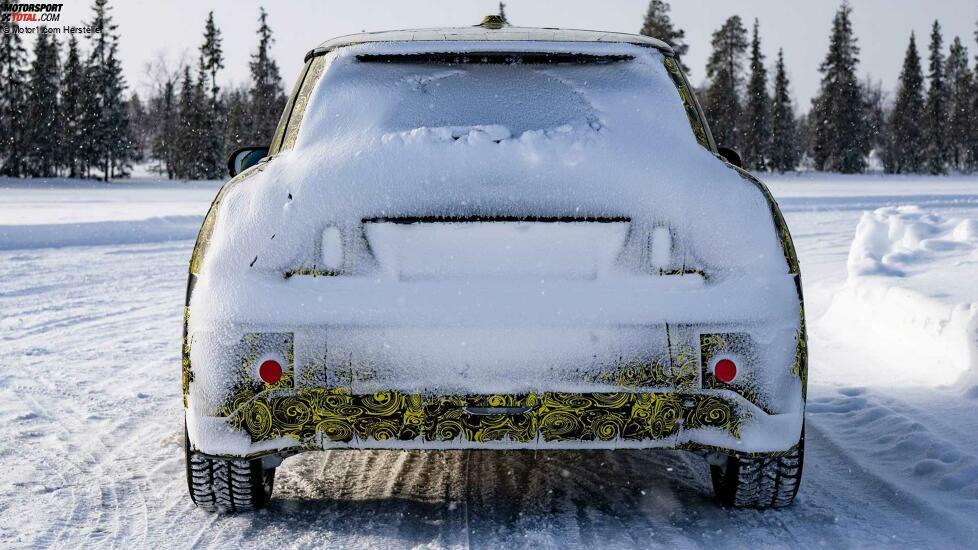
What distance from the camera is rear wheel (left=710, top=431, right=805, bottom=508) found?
3.15 meters

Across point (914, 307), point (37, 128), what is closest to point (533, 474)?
point (914, 307)

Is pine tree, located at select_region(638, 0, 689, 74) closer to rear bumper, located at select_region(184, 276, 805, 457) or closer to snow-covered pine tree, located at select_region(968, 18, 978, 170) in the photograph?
snow-covered pine tree, located at select_region(968, 18, 978, 170)

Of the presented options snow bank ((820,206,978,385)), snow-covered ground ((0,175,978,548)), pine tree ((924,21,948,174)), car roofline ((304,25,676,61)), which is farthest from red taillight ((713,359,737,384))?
pine tree ((924,21,948,174))

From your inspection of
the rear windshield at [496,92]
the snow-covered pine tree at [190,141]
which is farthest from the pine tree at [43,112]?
the rear windshield at [496,92]

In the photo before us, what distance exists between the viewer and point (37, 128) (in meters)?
71.0

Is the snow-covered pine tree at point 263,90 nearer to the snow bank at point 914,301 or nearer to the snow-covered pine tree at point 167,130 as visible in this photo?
the snow-covered pine tree at point 167,130

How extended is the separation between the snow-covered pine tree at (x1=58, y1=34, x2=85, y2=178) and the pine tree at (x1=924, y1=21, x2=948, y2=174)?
6677cm

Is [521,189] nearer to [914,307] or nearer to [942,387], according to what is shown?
[942,387]

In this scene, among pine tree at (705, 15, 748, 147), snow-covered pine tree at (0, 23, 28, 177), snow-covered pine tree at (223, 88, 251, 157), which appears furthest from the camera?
snow-covered pine tree at (223, 88, 251, 157)

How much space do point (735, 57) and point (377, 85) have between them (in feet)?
261

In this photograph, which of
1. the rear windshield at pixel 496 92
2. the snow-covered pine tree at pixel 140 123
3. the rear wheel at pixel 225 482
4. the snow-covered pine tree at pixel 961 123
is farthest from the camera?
the snow-covered pine tree at pixel 140 123

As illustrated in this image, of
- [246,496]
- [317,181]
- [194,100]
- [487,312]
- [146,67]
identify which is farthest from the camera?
[146,67]

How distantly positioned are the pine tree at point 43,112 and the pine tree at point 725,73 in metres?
47.9

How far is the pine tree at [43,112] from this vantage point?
70.9 m
